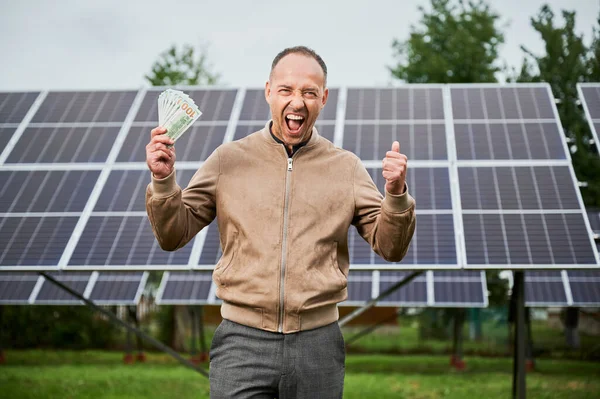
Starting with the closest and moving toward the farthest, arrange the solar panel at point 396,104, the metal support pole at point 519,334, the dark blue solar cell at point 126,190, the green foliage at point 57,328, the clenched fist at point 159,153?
the clenched fist at point 159,153 → the metal support pole at point 519,334 → the dark blue solar cell at point 126,190 → the solar panel at point 396,104 → the green foliage at point 57,328

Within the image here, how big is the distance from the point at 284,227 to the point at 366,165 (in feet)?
20.8

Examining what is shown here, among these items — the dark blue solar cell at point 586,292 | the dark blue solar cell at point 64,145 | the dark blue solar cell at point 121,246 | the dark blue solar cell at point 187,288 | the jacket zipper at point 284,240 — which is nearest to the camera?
the jacket zipper at point 284,240

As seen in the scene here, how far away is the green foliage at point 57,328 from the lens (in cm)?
2450

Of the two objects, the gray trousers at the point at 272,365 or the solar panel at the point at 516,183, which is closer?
the gray trousers at the point at 272,365

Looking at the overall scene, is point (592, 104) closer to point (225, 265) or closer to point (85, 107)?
point (85, 107)

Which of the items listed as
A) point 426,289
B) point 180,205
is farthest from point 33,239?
point 426,289

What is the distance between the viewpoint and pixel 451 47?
3403 centimetres

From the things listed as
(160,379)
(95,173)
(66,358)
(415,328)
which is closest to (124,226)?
(95,173)

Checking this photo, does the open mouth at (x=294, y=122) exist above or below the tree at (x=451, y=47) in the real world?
below

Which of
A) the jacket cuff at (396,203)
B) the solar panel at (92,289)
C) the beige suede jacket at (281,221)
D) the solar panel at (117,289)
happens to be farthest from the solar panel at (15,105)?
the jacket cuff at (396,203)

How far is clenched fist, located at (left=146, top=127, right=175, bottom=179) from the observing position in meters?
3.39

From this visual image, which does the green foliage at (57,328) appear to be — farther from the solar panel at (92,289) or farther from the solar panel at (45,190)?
the solar panel at (45,190)

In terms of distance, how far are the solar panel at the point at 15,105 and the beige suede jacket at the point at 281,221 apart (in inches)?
328

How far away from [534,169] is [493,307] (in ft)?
52.8
